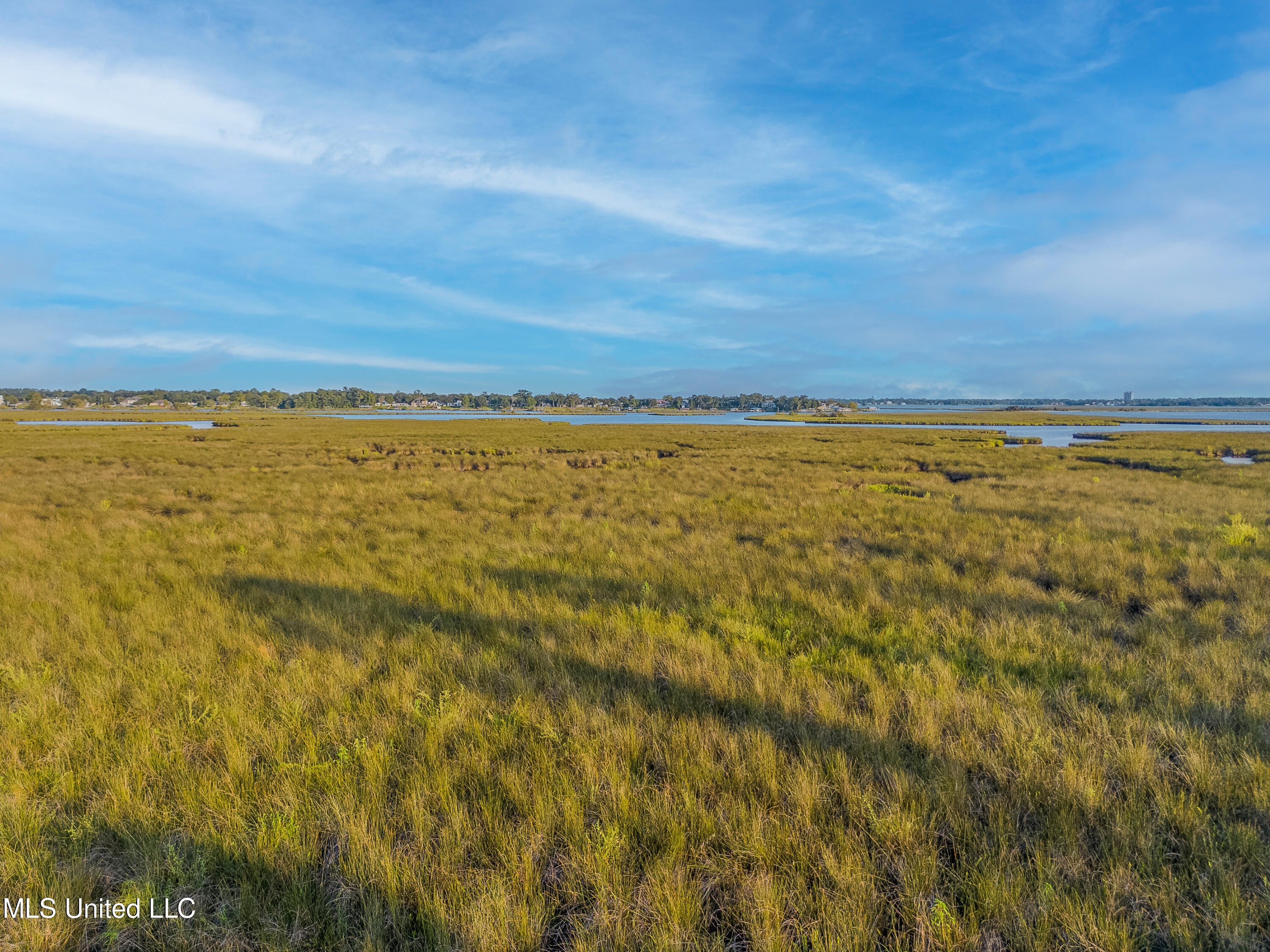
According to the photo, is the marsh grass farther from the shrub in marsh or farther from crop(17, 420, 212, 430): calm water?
crop(17, 420, 212, 430): calm water

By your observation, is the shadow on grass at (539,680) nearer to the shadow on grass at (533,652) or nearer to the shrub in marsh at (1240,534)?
the shadow on grass at (533,652)

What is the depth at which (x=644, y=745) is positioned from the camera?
3807 millimetres

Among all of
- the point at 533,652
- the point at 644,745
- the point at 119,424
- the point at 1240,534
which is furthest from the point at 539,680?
the point at 119,424

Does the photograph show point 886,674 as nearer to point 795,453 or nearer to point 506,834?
point 506,834

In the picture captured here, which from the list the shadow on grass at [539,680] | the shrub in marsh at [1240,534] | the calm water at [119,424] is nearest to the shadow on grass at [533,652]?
the shadow on grass at [539,680]

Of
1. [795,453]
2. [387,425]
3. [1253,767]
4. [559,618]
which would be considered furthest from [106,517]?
[387,425]

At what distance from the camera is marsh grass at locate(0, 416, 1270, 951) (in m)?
2.45

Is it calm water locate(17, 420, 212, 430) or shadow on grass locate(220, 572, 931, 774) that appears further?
calm water locate(17, 420, 212, 430)

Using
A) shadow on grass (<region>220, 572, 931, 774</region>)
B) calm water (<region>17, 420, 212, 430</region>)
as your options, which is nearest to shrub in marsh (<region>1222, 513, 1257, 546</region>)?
shadow on grass (<region>220, 572, 931, 774</region>)

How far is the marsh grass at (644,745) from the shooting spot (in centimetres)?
245

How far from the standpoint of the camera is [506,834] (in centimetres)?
290

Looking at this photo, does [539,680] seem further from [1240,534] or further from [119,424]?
[119,424]

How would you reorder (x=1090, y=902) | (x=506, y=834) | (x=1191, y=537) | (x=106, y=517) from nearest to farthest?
(x=1090, y=902) → (x=506, y=834) → (x=1191, y=537) → (x=106, y=517)

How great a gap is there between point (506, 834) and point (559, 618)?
3584 mm
